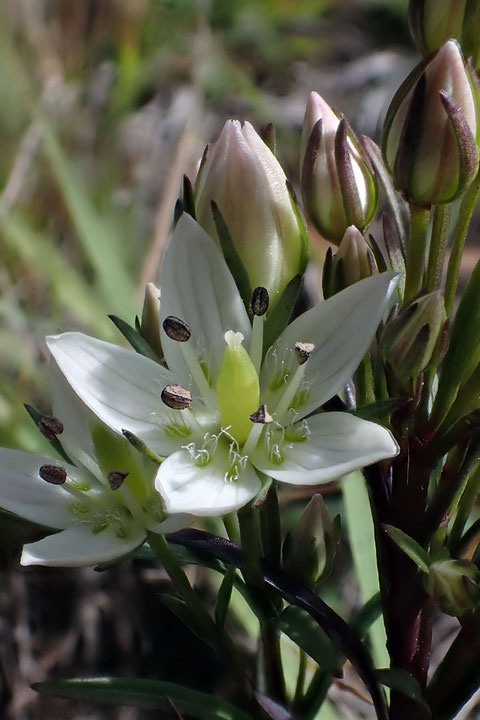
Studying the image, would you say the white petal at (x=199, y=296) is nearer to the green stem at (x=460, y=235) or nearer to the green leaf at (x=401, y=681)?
the green stem at (x=460, y=235)

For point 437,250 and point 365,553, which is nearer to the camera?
point 437,250

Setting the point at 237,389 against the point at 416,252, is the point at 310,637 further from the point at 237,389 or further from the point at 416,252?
the point at 416,252

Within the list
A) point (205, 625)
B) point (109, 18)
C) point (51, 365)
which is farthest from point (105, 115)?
point (205, 625)

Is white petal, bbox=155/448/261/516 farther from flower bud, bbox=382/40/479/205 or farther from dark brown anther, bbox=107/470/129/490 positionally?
flower bud, bbox=382/40/479/205

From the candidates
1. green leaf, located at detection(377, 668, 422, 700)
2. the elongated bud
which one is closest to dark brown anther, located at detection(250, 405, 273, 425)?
the elongated bud

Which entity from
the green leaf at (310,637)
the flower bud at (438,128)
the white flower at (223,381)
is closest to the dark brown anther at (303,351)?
the white flower at (223,381)

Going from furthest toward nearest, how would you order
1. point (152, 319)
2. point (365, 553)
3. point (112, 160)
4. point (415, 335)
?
point (112, 160)
point (365, 553)
point (152, 319)
point (415, 335)

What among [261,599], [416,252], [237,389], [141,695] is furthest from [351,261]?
[141,695]
